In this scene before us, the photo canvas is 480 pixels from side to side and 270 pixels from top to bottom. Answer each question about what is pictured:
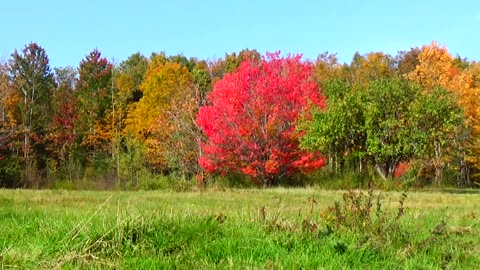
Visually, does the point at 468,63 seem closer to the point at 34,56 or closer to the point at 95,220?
the point at 34,56

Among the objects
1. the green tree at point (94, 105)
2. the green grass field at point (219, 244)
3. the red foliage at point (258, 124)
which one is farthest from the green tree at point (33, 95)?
the green grass field at point (219, 244)

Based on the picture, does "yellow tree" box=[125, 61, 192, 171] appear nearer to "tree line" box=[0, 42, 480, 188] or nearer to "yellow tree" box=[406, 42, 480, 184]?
"tree line" box=[0, 42, 480, 188]

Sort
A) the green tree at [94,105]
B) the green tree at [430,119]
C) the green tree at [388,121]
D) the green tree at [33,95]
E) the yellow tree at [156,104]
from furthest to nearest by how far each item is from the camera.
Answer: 1. the green tree at [94,105]
2. the green tree at [33,95]
3. the yellow tree at [156,104]
4. the green tree at [388,121]
5. the green tree at [430,119]

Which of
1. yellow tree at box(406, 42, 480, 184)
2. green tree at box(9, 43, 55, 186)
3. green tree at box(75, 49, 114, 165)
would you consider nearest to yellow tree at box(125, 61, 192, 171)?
green tree at box(75, 49, 114, 165)

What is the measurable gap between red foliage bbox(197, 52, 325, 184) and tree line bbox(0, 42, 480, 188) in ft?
0.21

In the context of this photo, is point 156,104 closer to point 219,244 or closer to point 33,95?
point 33,95

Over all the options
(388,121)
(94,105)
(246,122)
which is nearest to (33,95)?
(94,105)

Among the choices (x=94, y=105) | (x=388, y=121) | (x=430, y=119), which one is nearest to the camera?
(x=388, y=121)

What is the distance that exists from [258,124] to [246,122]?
690 mm

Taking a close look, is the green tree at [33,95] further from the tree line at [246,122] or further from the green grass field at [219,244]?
the green grass field at [219,244]

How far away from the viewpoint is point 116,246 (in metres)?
4.81

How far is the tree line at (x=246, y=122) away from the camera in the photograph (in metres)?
28.9

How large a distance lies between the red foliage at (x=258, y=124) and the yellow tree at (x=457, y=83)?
13.1 m

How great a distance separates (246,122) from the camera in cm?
3031
